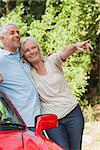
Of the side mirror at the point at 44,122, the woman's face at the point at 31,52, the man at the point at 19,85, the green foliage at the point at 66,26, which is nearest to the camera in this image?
the side mirror at the point at 44,122

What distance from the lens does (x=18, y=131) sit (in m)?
3.76

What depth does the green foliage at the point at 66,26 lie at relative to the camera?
11711mm

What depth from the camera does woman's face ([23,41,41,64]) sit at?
4500mm

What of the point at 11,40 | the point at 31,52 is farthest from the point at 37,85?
the point at 11,40

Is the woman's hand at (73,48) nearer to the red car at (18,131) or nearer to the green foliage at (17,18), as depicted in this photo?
the red car at (18,131)

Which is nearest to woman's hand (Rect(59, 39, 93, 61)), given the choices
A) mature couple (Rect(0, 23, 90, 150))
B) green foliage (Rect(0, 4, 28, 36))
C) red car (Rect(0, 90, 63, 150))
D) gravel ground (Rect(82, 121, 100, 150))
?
mature couple (Rect(0, 23, 90, 150))

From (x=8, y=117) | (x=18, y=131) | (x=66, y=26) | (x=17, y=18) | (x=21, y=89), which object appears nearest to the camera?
(x=18, y=131)

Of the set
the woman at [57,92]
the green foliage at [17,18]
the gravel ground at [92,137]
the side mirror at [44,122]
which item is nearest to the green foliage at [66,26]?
the green foliage at [17,18]

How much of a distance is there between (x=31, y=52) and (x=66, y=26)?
7642mm

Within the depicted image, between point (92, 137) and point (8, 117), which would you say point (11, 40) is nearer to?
point (8, 117)

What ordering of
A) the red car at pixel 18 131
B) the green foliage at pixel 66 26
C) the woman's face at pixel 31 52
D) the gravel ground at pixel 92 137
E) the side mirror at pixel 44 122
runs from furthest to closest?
1. the green foliage at pixel 66 26
2. the gravel ground at pixel 92 137
3. the woman's face at pixel 31 52
4. the side mirror at pixel 44 122
5. the red car at pixel 18 131

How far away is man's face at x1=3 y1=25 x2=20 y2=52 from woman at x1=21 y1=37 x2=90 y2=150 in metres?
0.09

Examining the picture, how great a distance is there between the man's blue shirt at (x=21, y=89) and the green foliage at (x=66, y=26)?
716 cm

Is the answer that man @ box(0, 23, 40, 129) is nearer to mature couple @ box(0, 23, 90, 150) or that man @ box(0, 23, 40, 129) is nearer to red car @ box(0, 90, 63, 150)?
mature couple @ box(0, 23, 90, 150)
